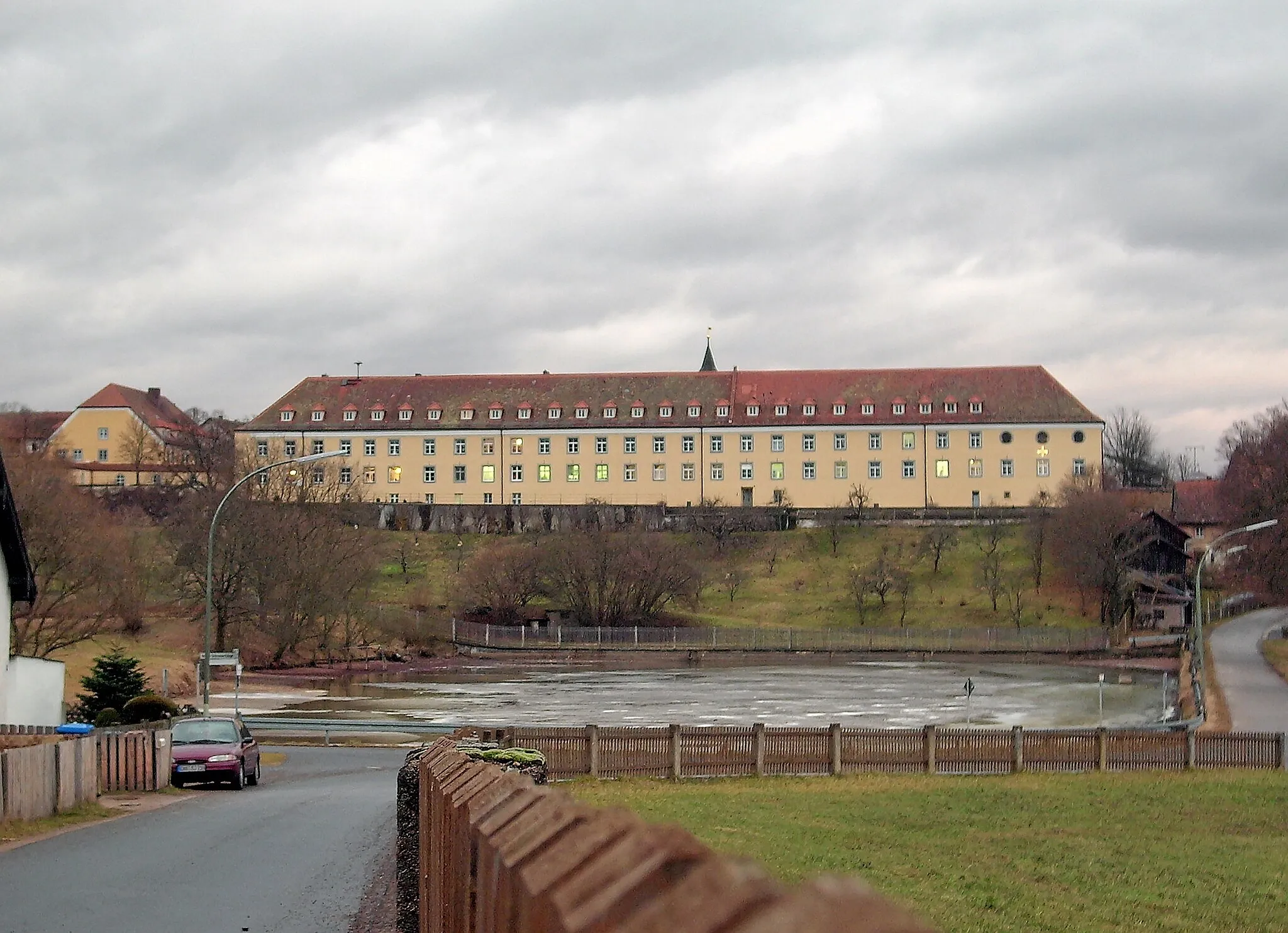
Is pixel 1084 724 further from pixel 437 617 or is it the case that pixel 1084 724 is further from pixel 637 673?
pixel 437 617

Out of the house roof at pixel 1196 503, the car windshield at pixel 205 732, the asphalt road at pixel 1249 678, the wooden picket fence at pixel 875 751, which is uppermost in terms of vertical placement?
the house roof at pixel 1196 503

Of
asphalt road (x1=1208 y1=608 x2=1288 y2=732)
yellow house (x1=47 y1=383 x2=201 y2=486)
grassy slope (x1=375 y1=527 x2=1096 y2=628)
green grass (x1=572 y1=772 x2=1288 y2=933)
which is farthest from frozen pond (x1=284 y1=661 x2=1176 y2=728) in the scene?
yellow house (x1=47 y1=383 x2=201 y2=486)

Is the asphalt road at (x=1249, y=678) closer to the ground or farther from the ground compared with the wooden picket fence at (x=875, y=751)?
closer to the ground

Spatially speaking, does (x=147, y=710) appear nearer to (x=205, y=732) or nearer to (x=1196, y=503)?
(x=205, y=732)

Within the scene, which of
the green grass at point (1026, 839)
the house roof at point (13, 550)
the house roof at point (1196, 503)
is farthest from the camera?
the house roof at point (1196, 503)

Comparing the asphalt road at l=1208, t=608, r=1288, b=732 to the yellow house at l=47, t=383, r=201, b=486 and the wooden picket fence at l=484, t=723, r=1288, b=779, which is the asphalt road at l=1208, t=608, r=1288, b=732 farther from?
the yellow house at l=47, t=383, r=201, b=486

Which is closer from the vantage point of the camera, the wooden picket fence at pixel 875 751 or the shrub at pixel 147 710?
the wooden picket fence at pixel 875 751

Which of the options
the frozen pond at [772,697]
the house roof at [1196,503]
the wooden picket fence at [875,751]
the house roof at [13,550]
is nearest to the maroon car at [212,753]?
the wooden picket fence at [875,751]

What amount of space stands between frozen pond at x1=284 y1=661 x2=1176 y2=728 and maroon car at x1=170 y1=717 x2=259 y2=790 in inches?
576

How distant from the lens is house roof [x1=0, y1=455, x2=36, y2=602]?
33156 mm

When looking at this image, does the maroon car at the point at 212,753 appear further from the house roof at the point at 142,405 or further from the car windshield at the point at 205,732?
the house roof at the point at 142,405

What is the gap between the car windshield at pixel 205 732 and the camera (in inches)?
1188

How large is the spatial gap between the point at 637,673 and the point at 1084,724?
34731 millimetres

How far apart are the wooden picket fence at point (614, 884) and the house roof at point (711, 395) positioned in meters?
135
